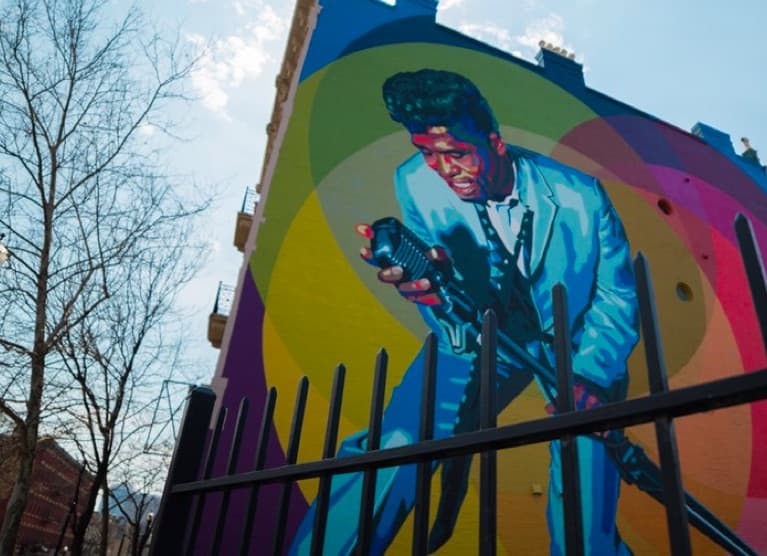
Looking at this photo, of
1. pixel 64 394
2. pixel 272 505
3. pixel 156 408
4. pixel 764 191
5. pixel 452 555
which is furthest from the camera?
pixel 764 191

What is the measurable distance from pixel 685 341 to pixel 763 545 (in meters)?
3.86

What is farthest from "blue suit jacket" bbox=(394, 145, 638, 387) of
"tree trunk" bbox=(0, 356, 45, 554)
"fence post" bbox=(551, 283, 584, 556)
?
"fence post" bbox=(551, 283, 584, 556)

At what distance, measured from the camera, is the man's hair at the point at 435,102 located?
1083cm

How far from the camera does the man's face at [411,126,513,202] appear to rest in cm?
1049

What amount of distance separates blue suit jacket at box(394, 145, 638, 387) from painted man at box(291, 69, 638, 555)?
0.02 m

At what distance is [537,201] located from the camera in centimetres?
1098

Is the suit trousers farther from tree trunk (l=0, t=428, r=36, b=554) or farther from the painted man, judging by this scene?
tree trunk (l=0, t=428, r=36, b=554)

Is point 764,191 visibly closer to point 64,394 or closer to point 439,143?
point 439,143

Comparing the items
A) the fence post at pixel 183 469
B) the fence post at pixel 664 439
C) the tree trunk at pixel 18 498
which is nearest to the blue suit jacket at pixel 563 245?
the tree trunk at pixel 18 498

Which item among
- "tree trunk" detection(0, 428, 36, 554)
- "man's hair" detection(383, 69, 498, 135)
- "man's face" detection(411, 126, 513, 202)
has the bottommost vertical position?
"tree trunk" detection(0, 428, 36, 554)

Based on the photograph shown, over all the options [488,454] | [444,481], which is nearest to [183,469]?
[488,454]

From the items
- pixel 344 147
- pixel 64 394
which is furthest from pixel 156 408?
pixel 344 147

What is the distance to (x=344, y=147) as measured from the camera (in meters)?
10.0

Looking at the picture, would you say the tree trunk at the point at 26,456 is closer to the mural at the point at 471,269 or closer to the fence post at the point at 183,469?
the mural at the point at 471,269
